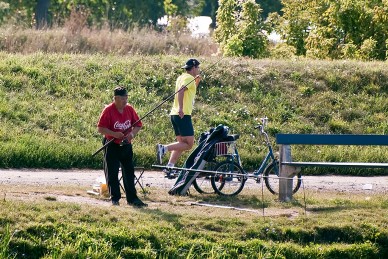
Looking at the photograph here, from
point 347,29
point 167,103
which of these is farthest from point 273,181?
point 347,29

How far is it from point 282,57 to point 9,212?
51.1 feet

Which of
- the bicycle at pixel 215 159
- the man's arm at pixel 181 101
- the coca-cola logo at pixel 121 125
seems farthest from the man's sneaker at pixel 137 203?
the man's arm at pixel 181 101

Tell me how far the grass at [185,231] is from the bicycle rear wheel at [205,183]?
3.82ft

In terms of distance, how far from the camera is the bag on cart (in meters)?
15.1

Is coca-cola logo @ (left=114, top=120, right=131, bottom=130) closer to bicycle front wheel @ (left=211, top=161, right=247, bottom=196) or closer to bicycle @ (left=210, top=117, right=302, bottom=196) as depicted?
bicycle @ (left=210, top=117, right=302, bottom=196)

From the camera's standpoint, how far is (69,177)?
57.0 ft

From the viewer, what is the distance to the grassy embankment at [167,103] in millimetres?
19375

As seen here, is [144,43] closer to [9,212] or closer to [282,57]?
[282,57]

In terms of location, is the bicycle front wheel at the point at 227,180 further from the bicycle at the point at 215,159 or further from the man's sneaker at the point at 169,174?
the man's sneaker at the point at 169,174

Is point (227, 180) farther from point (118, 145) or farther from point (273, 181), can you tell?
point (118, 145)

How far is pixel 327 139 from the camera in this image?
15.0 m

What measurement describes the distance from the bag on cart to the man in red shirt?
1174mm

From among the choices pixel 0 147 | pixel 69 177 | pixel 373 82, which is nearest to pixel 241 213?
pixel 69 177

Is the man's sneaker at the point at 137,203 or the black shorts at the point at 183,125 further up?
the black shorts at the point at 183,125
